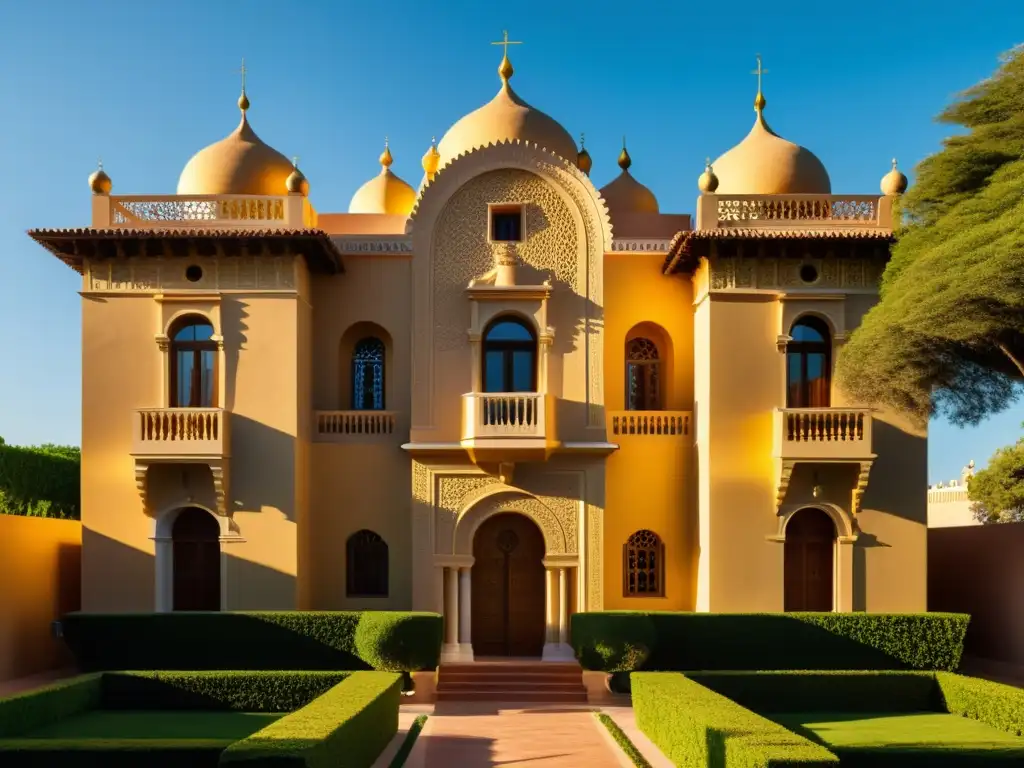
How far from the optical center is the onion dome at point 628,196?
2706 centimetres

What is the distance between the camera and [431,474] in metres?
23.4

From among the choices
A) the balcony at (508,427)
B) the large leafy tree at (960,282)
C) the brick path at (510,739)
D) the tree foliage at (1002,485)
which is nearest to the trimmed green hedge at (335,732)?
the brick path at (510,739)

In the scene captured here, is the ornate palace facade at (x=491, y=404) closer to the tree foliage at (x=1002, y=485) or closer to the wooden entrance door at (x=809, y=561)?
the wooden entrance door at (x=809, y=561)

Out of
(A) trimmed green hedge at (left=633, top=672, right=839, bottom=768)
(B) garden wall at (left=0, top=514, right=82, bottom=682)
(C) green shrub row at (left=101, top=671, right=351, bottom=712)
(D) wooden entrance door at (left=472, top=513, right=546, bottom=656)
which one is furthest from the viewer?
(D) wooden entrance door at (left=472, top=513, right=546, bottom=656)

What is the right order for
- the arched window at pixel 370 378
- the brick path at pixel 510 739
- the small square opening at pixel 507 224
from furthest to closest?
the arched window at pixel 370 378
the small square opening at pixel 507 224
the brick path at pixel 510 739

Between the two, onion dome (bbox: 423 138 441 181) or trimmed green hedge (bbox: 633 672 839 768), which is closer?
trimmed green hedge (bbox: 633 672 839 768)

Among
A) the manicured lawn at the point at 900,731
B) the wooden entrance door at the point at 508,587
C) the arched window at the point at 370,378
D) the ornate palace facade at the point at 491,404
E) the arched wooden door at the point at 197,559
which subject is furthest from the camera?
the arched window at the point at 370,378

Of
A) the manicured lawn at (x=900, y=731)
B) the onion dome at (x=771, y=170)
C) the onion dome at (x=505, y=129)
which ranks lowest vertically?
the manicured lawn at (x=900, y=731)

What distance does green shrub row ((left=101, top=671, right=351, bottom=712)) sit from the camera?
695 inches

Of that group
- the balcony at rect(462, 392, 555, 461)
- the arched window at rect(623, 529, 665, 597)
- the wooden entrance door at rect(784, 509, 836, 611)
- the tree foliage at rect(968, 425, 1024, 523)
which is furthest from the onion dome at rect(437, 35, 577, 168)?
the tree foliage at rect(968, 425, 1024, 523)

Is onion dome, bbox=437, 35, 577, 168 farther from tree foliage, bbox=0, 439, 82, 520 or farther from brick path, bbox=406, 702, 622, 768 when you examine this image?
tree foliage, bbox=0, 439, 82, 520

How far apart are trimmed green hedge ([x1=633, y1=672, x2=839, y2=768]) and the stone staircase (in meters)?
3.33

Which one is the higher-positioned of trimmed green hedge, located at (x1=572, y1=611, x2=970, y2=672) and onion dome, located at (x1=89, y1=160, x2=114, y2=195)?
onion dome, located at (x1=89, y1=160, x2=114, y2=195)

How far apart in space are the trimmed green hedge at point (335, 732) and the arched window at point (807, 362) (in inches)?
391
